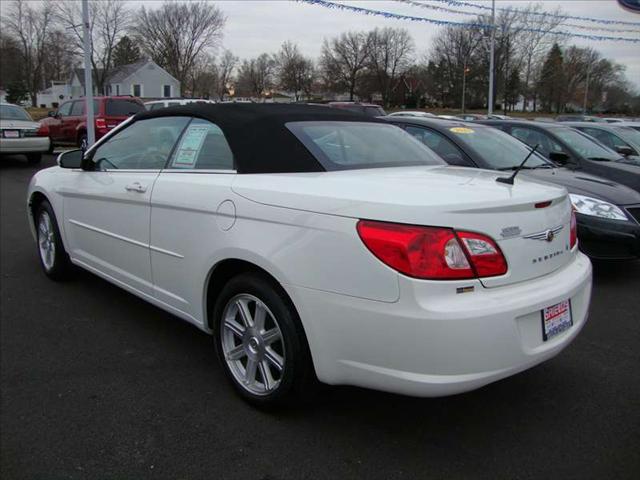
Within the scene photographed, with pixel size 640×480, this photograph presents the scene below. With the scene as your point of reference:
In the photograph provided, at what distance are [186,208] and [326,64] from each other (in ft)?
272

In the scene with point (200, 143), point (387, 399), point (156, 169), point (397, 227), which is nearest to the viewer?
point (397, 227)

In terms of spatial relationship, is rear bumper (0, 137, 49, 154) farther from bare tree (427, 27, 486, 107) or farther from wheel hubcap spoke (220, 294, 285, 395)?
bare tree (427, 27, 486, 107)

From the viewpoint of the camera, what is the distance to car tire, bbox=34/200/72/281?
15.6ft

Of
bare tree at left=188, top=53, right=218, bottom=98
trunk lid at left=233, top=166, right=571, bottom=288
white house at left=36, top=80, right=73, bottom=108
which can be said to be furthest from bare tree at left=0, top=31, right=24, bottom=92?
trunk lid at left=233, top=166, right=571, bottom=288

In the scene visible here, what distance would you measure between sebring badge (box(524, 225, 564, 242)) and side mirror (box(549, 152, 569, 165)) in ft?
14.4

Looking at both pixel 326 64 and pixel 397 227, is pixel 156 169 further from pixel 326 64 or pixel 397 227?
pixel 326 64

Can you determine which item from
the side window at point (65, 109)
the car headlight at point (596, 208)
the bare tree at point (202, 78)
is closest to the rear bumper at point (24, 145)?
the side window at point (65, 109)

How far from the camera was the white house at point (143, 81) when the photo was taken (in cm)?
6556

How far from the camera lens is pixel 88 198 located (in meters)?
4.10

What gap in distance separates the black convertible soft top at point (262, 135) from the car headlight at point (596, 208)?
2.97m

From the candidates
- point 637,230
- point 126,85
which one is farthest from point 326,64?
point 637,230

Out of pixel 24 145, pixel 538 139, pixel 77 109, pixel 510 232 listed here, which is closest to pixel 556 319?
pixel 510 232

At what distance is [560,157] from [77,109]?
47.5 feet

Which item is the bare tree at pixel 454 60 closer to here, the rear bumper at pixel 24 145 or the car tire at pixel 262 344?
the rear bumper at pixel 24 145
